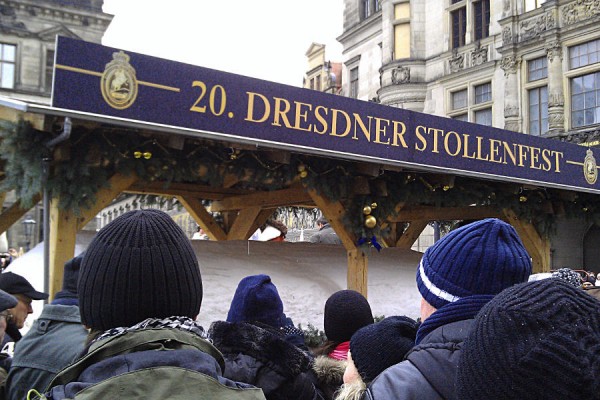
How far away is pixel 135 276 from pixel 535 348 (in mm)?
960

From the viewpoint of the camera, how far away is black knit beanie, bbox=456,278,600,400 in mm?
980

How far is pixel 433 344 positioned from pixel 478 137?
5641 millimetres

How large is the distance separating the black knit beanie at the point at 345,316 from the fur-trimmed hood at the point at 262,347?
0.72m

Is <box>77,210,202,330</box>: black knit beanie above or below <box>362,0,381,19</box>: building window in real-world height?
below

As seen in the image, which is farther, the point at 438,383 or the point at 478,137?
the point at 478,137

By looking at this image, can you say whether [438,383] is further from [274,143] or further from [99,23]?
[99,23]

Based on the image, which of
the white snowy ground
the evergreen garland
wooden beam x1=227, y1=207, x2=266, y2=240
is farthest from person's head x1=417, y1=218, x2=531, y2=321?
wooden beam x1=227, y1=207, x2=266, y2=240

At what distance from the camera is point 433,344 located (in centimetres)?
153

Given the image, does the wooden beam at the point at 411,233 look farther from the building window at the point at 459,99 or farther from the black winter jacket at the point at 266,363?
the building window at the point at 459,99

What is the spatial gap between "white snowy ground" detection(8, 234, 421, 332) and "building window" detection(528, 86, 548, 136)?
1190cm

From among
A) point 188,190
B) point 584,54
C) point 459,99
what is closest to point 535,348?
point 188,190

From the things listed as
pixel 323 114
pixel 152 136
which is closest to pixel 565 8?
pixel 323 114

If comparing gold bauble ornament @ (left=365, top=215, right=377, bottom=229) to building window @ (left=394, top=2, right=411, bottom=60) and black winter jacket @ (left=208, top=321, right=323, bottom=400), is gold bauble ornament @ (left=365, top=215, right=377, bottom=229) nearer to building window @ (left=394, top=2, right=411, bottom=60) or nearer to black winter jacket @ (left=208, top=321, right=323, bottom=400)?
black winter jacket @ (left=208, top=321, right=323, bottom=400)

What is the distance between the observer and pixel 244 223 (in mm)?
9234
